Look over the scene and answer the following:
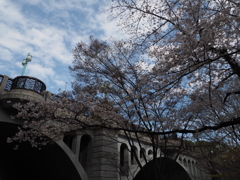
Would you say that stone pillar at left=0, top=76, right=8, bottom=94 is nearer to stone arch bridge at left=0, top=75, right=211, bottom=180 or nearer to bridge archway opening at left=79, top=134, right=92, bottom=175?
stone arch bridge at left=0, top=75, right=211, bottom=180

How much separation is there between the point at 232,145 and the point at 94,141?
930 centimetres

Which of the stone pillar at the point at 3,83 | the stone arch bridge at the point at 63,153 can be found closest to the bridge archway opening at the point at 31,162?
the stone arch bridge at the point at 63,153

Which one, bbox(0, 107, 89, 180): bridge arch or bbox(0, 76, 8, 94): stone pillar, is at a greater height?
bbox(0, 76, 8, 94): stone pillar

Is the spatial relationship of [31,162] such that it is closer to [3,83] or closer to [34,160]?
[34,160]

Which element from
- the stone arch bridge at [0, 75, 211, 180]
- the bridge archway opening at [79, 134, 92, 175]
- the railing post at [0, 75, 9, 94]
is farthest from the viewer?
the bridge archway opening at [79, 134, 92, 175]

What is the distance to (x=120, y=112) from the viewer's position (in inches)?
407

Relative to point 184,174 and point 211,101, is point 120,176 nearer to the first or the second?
point 211,101

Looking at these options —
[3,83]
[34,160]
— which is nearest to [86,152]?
[34,160]

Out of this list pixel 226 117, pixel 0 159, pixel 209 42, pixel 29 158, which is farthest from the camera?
pixel 0 159

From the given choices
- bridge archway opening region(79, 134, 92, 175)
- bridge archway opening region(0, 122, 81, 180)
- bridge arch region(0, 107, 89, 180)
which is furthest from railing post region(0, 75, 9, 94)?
bridge archway opening region(79, 134, 92, 175)

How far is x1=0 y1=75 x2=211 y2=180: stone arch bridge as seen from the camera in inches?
419

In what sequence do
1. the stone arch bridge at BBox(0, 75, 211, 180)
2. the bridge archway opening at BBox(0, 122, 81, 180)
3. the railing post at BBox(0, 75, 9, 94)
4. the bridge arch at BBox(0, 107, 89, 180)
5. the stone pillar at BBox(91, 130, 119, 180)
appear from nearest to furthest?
the railing post at BBox(0, 75, 9, 94) → the stone arch bridge at BBox(0, 75, 211, 180) → the stone pillar at BBox(91, 130, 119, 180) → the bridge arch at BBox(0, 107, 89, 180) → the bridge archway opening at BBox(0, 122, 81, 180)

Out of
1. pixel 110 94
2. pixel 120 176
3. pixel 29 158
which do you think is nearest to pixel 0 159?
pixel 29 158

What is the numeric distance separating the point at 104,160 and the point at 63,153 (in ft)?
9.14
